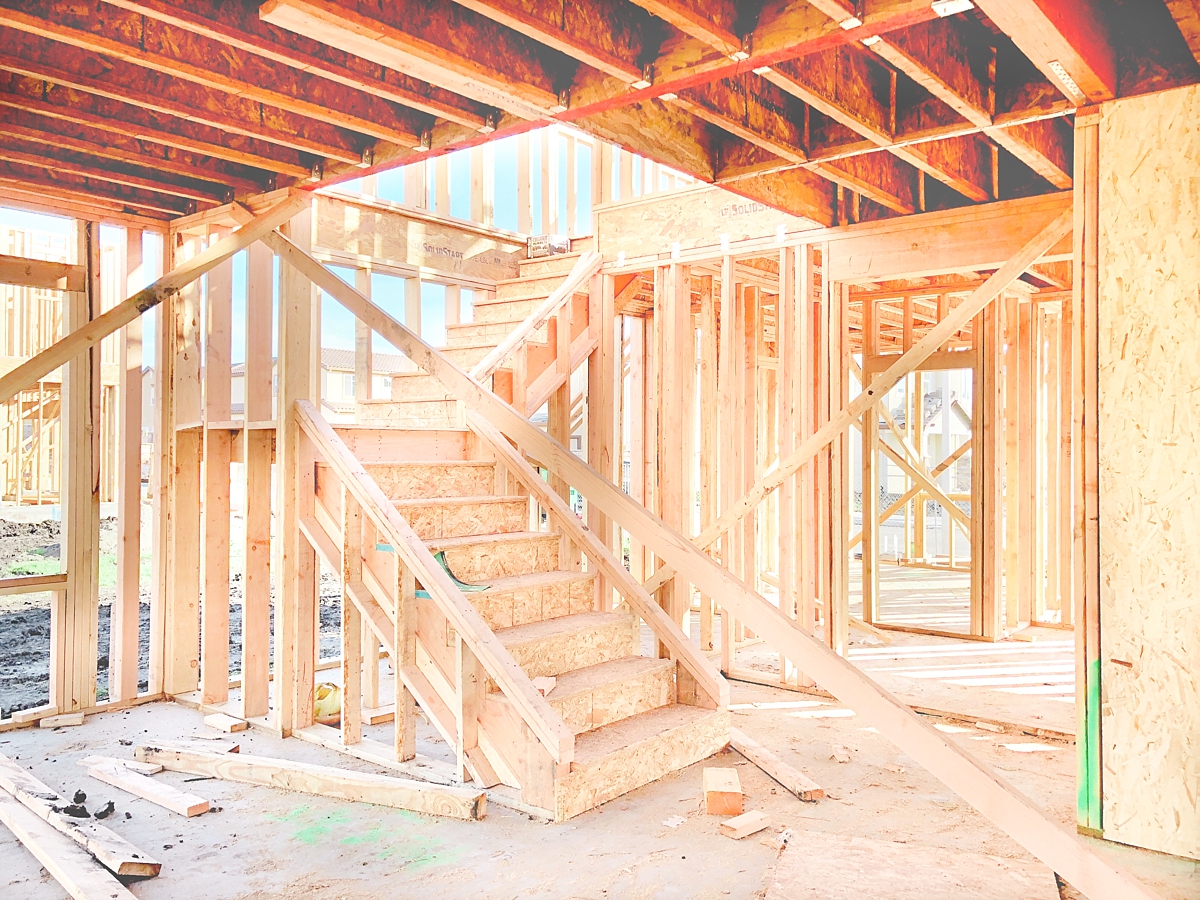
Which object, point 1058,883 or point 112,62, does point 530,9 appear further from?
point 1058,883

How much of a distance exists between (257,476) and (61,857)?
96.1 inches

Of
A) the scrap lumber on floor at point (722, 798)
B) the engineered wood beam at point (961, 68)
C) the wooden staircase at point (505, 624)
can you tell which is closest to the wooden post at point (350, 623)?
the wooden staircase at point (505, 624)

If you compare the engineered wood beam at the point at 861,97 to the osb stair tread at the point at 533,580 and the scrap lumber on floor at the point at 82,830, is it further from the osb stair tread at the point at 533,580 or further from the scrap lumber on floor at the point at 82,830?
the scrap lumber on floor at the point at 82,830

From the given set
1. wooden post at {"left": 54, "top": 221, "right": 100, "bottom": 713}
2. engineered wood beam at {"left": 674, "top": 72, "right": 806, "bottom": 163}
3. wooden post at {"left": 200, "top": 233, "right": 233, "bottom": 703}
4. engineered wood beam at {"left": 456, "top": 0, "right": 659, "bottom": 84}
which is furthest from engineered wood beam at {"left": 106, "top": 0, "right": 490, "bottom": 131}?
wooden post at {"left": 54, "top": 221, "right": 100, "bottom": 713}

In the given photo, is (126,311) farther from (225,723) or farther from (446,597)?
(225,723)

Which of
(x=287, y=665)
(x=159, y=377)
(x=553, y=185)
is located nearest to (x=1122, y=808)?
(x=287, y=665)

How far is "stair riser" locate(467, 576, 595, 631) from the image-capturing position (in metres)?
4.28

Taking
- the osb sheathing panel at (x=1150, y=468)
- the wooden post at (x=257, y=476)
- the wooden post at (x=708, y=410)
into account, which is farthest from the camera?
the wooden post at (x=708, y=410)

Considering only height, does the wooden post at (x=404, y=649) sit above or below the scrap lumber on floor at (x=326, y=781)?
above

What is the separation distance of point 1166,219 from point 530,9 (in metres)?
2.42

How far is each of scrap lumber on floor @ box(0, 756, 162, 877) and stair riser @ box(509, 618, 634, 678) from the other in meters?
1.66

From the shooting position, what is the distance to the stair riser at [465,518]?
4738 millimetres

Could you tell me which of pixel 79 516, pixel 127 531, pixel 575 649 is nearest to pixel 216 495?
pixel 127 531

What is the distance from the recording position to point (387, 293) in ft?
25.2
